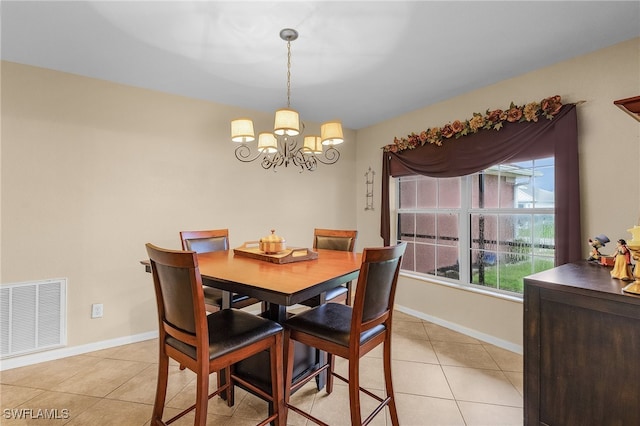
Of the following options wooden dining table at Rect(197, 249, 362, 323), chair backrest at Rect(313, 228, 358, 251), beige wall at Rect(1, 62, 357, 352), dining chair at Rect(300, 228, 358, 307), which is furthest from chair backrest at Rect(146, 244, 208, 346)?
beige wall at Rect(1, 62, 357, 352)

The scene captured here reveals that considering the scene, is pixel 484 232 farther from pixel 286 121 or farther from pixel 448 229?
pixel 286 121

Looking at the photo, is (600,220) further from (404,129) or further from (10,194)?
(10,194)

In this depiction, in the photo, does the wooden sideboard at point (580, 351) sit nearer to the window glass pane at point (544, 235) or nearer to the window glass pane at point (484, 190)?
the window glass pane at point (544, 235)

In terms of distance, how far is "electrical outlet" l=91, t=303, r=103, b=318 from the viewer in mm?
2562

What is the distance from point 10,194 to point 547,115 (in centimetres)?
429

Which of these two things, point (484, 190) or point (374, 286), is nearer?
point (374, 286)

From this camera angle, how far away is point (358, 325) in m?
1.33

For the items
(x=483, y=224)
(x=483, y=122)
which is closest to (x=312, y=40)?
(x=483, y=122)

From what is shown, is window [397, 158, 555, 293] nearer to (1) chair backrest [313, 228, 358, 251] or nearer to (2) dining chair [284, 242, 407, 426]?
(1) chair backrest [313, 228, 358, 251]

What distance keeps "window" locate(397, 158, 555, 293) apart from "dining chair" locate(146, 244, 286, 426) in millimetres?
2386

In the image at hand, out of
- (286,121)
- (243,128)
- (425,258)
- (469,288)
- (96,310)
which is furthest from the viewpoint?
(425,258)

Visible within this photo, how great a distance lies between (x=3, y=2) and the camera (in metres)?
1.66

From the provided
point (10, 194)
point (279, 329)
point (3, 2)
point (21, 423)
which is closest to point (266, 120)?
point (3, 2)

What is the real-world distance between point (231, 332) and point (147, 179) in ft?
6.92
